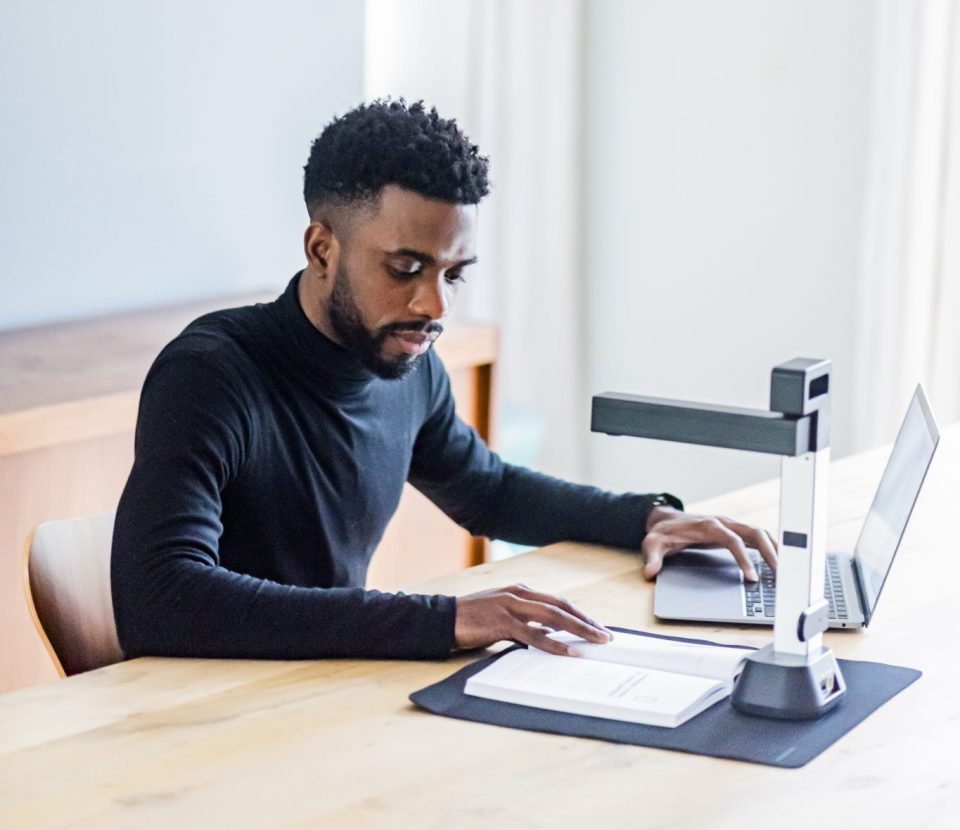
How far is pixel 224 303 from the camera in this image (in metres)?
3.15

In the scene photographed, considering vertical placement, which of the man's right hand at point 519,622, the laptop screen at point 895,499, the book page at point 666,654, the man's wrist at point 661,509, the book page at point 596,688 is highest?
the laptop screen at point 895,499

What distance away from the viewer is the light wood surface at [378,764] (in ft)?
4.16

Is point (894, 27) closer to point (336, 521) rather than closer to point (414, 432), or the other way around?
point (414, 432)

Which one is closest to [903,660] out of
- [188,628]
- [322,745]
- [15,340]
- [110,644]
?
[322,745]

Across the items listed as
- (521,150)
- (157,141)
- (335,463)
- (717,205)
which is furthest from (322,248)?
(521,150)

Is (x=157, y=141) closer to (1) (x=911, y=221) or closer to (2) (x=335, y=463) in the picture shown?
(2) (x=335, y=463)

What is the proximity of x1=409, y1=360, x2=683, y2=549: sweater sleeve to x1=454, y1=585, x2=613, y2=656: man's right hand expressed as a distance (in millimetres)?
463

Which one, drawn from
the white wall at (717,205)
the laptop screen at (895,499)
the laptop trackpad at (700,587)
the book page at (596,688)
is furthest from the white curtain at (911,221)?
the book page at (596,688)

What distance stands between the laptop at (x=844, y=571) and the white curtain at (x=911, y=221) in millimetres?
1557

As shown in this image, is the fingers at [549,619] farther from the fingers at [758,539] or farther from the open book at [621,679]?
the fingers at [758,539]

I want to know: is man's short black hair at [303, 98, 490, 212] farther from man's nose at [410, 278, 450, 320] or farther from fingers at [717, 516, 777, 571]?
fingers at [717, 516, 777, 571]

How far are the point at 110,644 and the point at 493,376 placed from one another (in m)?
1.36

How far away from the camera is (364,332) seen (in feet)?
6.33

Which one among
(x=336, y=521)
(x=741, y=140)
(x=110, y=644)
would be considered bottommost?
(x=110, y=644)
